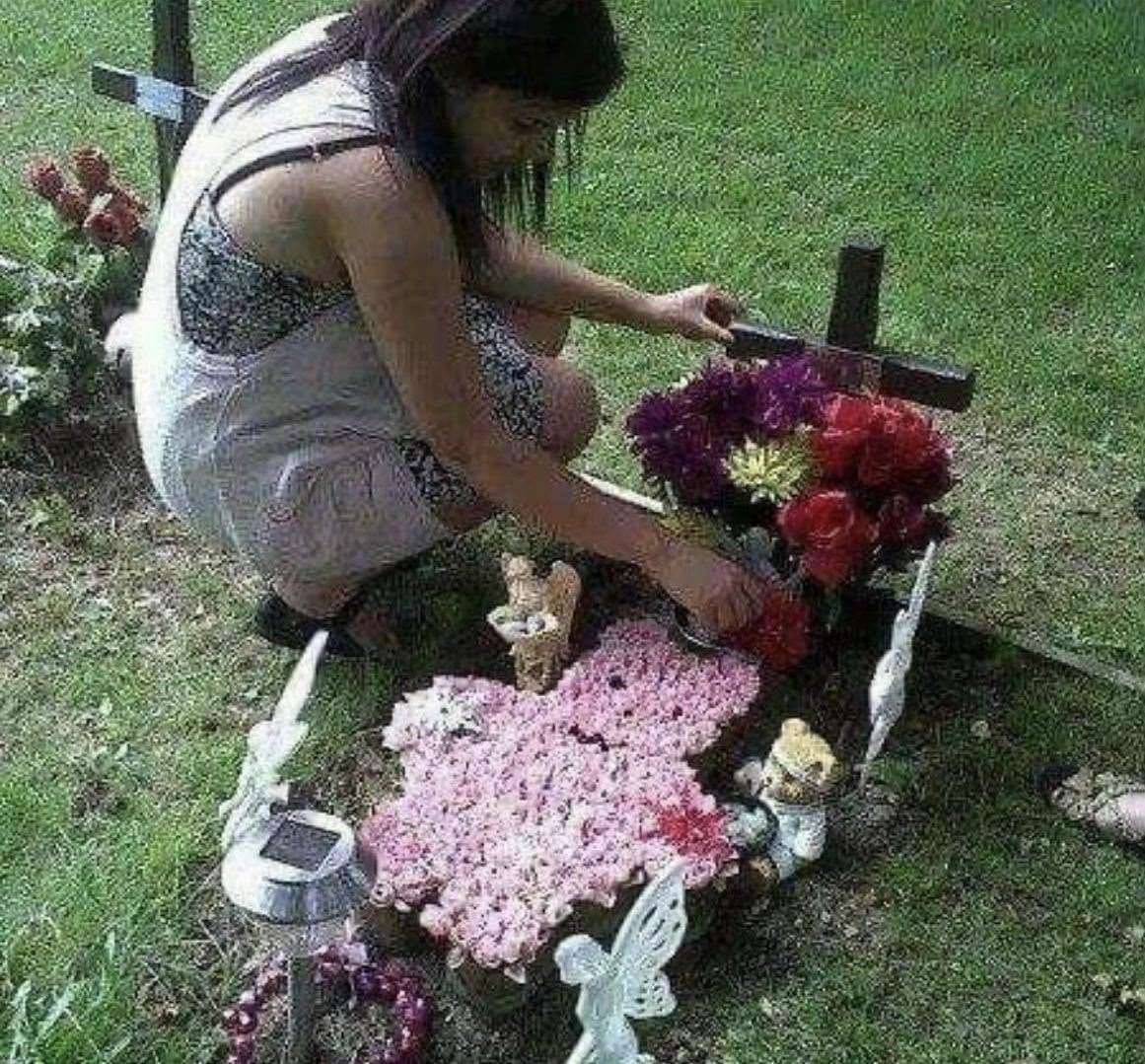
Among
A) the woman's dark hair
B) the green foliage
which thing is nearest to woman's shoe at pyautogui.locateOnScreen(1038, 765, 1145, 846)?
the woman's dark hair

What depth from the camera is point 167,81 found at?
2.79 m

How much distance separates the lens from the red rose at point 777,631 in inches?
83.0

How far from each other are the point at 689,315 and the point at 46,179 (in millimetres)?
1171

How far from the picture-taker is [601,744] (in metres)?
2.07

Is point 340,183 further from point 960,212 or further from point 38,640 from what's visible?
point 960,212

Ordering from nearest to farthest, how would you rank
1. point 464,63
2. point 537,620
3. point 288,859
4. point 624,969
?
point 624,969
point 288,859
point 464,63
point 537,620

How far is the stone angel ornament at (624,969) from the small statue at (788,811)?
1.95 ft

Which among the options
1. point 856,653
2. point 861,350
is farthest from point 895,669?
point 861,350

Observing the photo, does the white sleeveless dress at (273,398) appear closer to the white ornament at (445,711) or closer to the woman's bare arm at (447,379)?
the woman's bare arm at (447,379)

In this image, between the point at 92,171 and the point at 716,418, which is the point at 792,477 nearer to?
the point at 716,418

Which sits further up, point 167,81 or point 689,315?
point 167,81

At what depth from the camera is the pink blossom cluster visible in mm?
1813

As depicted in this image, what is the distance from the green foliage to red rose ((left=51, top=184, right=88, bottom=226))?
3cm

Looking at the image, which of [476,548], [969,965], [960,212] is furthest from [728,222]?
[969,965]
